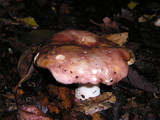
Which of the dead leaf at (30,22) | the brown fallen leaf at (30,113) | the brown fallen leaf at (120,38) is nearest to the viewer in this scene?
the brown fallen leaf at (30,113)

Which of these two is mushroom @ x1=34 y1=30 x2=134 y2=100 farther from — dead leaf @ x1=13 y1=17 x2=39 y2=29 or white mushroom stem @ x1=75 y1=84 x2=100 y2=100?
dead leaf @ x1=13 y1=17 x2=39 y2=29

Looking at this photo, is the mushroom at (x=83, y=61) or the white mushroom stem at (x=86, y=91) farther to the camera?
the white mushroom stem at (x=86, y=91)

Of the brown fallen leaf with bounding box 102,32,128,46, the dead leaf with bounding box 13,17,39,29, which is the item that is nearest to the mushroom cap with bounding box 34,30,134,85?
the brown fallen leaf with bounding box 102,32,128,46

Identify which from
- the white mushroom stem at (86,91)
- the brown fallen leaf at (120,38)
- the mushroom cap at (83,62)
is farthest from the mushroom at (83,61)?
the brown fallen leaf at (120,38)

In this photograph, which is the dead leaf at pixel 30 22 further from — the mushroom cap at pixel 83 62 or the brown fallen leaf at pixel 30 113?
the brown fallen leaf at pixel 30 113

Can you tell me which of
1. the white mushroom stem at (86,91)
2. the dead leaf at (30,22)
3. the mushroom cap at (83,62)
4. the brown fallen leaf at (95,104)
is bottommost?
the brown fallen leaf at (95,104)

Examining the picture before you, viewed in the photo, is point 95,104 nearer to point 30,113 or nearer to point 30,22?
point 30,113

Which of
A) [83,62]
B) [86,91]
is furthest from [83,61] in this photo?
[86,91]

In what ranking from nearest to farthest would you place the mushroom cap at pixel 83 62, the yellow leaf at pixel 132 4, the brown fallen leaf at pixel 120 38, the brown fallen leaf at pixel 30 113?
the mushroom cap at pixel 83 62 < the brown fallen leaf at pixel 30 113 < the brown fallen leaf at pixel 120 38 < the yellow leaf at pixel 132 4
